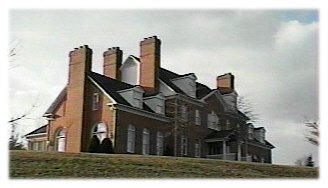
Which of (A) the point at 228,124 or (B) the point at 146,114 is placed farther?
(A) the point at 228,124

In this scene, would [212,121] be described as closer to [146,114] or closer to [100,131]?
[146,114]

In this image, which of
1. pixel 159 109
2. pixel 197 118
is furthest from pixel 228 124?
pixel 159 109

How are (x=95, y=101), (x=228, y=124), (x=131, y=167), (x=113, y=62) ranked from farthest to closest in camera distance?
(x=228, y=124) < (x=113, y=62) < (x=95, y=101) < (x=131, y=167)

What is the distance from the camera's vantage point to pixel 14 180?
A: 18.0 ft

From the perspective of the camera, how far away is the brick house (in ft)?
19.1

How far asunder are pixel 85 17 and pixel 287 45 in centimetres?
173

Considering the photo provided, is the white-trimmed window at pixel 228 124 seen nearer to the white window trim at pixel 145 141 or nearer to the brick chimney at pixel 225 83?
the brick chimney at pixel 225 83

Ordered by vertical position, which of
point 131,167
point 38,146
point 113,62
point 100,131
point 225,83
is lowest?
point 131,167

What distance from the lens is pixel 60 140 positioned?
5.80 metres

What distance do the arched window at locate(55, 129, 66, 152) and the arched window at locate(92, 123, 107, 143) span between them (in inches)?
9.7

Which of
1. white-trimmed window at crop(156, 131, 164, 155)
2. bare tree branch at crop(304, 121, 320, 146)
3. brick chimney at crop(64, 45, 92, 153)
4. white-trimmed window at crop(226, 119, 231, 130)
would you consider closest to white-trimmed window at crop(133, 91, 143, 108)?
white-trimmed window at crop(156, 131, 164, 155)

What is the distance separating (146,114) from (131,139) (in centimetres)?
25

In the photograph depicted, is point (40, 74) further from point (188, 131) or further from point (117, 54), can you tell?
point (188, 131)
